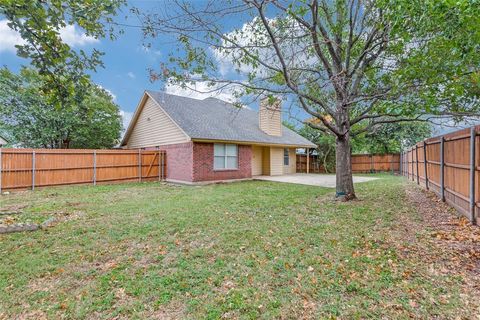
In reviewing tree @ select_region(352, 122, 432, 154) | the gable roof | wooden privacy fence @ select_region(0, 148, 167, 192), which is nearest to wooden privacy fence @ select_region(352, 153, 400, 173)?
tree @ select_region(352, 122, 432, 154)

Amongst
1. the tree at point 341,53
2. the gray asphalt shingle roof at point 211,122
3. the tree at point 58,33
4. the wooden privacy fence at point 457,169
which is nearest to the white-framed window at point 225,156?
the gray asphalt shingle roof at point 211,122

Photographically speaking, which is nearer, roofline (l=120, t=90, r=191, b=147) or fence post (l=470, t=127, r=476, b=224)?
fence post (l=470, t=127, r=476, b=224)

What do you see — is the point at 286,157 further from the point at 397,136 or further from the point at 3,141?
the point at 3,141

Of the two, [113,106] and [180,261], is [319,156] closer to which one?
[113,106]

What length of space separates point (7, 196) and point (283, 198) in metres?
9.79

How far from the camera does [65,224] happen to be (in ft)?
17.5

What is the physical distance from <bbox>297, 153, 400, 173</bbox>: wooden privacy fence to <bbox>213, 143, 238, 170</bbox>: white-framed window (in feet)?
28.9

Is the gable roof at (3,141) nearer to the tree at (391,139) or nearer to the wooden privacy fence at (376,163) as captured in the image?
the tree at (391,139)

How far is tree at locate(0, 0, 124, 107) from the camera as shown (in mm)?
4066

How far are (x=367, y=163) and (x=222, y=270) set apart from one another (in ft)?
65.3

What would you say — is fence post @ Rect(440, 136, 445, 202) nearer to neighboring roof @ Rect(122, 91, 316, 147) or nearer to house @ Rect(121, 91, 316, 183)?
house @ Rect(121, 91, 316, 183)

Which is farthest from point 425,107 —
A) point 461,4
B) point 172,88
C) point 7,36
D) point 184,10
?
point 7,36

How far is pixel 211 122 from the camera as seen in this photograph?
14.3 metres

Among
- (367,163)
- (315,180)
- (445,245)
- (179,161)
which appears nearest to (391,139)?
(367,163)
